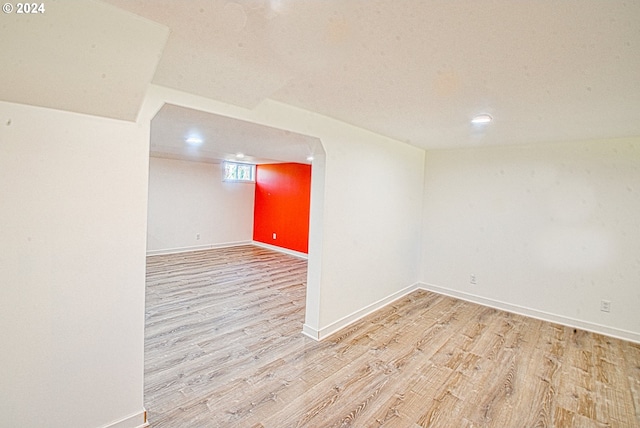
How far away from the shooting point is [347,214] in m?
3.09

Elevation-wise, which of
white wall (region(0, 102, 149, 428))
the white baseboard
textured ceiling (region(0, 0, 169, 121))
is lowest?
the white baseboard

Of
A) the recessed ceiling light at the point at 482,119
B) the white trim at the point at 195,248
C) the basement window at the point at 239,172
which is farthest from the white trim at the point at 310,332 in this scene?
Answer: the basement window at the point at 239,172

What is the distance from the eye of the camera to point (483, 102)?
6.93ft

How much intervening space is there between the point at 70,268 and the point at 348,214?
7.58 feet

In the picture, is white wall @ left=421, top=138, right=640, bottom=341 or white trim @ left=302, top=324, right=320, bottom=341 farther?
white wall @ left=421, top=138, right=640, bottom=341

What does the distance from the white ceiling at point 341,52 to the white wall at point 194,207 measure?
500cm

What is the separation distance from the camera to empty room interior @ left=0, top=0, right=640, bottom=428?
121 centimetres

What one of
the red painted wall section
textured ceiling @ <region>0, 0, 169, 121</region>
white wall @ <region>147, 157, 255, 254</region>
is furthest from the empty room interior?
the red painted wall section

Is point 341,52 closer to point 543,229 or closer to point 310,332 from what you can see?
point 310,332

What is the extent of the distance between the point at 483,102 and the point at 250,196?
635cm

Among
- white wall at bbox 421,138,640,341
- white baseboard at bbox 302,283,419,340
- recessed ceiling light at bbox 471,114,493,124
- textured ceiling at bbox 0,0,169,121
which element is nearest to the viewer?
textured ceiling at bbox 0,0,169,121

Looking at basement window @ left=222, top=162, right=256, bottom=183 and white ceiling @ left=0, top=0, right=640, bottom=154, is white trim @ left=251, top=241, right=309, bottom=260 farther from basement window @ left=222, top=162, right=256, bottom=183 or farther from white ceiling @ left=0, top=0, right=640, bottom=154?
white ceiling @ left=0, top=0, right=640, bottom=154

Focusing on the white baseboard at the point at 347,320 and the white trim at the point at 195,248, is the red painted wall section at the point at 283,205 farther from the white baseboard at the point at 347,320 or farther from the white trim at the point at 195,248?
the white baseboard at the point at 347,320

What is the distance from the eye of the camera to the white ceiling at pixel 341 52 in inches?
41.8
